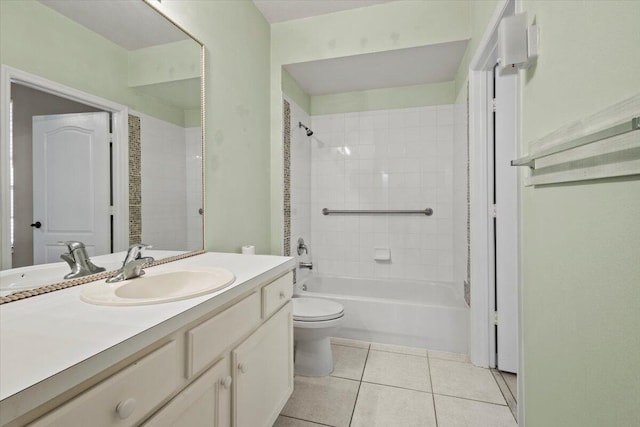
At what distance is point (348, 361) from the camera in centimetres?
208

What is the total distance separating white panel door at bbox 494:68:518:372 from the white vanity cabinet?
4.50ft

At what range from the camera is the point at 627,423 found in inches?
24.2

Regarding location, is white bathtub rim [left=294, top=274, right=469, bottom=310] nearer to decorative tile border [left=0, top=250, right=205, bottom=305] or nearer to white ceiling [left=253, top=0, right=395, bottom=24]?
decorative tile border [left=0, top=250, right=205, bottom=305]

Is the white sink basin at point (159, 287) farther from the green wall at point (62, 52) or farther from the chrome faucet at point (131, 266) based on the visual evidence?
the green wall at point (62, 52)

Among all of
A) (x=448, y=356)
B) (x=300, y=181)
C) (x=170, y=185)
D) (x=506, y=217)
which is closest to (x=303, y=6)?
(x=300, y=181)

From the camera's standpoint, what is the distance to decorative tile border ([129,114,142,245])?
1.25 metres

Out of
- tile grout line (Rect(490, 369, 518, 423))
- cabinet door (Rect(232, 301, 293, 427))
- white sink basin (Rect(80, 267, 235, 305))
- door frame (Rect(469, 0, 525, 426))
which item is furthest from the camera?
door frame (Rect(469, 0, 525, 426))

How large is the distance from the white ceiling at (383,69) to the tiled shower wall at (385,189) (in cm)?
29

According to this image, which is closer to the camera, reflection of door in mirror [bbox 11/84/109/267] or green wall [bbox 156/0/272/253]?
reflection of door in mirror [bbox 11/84/109/267]

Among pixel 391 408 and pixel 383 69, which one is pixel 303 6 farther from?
pixel 391 408

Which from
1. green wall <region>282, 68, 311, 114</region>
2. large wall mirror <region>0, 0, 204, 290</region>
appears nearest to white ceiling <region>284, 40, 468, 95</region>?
green wall <region>282, 68, 311, 114</region>

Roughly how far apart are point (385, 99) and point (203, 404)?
116 inches

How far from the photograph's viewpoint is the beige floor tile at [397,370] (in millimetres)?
1836

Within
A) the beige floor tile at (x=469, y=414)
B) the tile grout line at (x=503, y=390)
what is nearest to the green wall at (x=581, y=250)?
the beige floor tile at (x=469, y=414)
